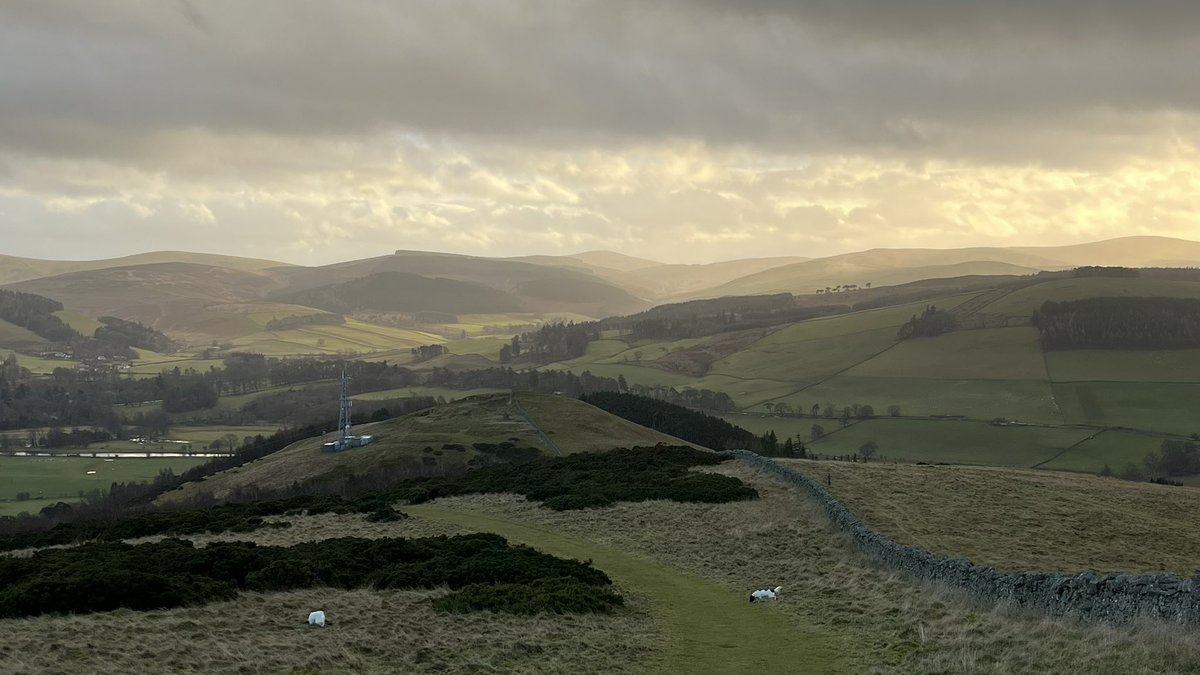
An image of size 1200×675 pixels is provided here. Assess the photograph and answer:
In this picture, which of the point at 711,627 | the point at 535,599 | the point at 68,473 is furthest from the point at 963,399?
the point at 535,599

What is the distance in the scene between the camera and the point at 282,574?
29594mm

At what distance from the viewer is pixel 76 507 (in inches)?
4624

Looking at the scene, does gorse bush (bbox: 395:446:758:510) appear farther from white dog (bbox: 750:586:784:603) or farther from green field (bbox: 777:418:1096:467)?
green field (bbox: 777:418:1096:467)

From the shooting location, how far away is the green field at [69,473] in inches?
5664

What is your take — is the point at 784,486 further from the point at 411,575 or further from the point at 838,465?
the point at 411,575

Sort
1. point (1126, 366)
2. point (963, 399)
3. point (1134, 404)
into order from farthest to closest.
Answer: point (1126, 366), point (963, 399), point (1134, 404)

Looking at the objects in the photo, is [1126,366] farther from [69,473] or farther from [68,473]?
[68,473]

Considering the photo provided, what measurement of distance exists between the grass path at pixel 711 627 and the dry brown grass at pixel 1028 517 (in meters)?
10.8

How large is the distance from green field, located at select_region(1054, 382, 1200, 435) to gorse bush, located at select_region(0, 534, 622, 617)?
14468cm

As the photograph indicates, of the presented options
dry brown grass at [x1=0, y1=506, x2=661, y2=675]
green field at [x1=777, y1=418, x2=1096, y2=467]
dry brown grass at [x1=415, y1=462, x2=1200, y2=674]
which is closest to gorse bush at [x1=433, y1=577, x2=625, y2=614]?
dry brown grass at [x1=0, y1=506, x2=661, y2=675]

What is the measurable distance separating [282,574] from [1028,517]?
124 ft

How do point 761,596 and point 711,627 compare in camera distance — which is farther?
point 761,596

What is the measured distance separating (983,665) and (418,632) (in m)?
13.8

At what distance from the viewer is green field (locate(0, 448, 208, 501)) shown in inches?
5664
